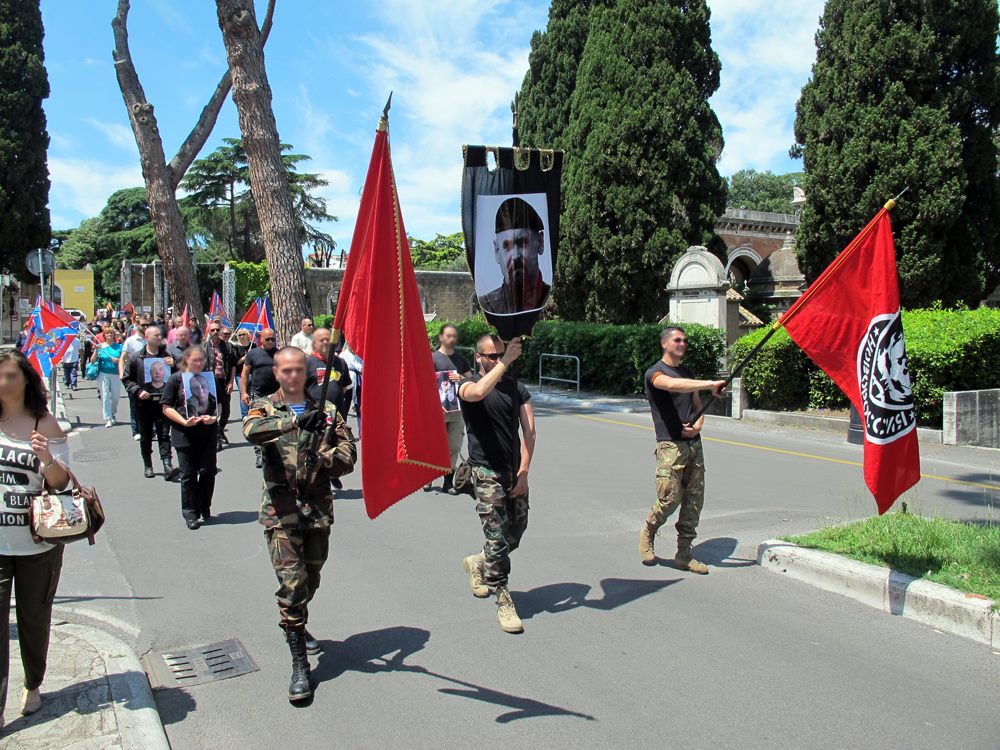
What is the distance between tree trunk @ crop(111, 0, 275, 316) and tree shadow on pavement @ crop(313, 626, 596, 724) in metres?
17.1

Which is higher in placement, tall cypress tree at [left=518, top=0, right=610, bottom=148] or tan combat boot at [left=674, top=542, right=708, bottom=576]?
tall cypress tree at [left=518, top=0, right=610, bottom=148]

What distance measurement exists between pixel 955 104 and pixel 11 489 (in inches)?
808

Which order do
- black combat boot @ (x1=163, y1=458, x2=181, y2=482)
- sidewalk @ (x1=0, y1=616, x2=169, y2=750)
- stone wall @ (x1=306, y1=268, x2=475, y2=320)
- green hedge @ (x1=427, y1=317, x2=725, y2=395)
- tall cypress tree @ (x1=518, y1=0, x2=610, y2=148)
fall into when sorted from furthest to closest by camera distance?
stone wall @ (x1=306, y1=268, x2=475, y2=320), tall cypress tree @ (x1=518, y1=0, x2=610, y2=148), green hedge @ (x1=427, y1=317, x2=725, y2=395), black combat boot @ (x1=163, y1=458, x2=181, y2=482), sidewalk @ (x1=0, y1=616, x2=169, y2=750)

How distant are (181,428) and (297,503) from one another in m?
4.23

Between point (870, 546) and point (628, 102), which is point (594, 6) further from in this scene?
point (870, 546)

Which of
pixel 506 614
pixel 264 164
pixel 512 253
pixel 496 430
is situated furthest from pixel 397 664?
pixel 264 164

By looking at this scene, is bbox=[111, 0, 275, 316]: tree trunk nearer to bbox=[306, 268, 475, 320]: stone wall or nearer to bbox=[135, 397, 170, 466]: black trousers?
bbox=[135, 397, 170, 466]: black trousers

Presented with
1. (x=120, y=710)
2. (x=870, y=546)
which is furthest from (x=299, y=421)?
(x=870, y=546)

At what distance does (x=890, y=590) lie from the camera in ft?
17.4

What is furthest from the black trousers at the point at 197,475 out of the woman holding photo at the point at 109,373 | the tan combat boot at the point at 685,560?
the woman holding photo at the point at 109,373

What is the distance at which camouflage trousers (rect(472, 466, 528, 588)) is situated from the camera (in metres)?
5.14

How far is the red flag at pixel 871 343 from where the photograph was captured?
17.9ft

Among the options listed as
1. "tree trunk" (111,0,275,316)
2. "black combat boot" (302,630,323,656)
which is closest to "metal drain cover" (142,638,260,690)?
"black combat boot" (302,630,323,656)

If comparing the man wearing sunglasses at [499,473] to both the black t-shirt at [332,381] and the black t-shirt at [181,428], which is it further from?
the black t-shirt at [181,428]
